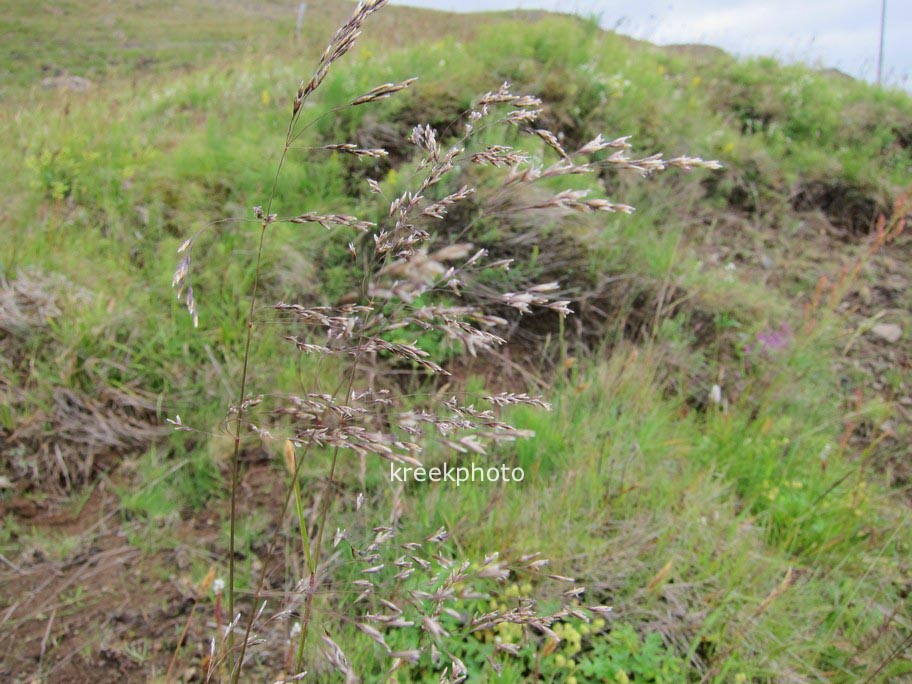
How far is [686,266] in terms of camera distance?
3.66 meters

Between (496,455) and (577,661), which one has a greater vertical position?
(496,455)

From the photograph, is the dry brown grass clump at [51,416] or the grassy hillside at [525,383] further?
the dry brown grass clump at [51,416]

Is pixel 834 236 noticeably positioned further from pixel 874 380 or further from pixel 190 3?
pixel 190 3

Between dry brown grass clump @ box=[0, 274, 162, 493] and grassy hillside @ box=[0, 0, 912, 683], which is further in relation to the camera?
dry brown grass clump @ box=[0, 274, 162, 493]

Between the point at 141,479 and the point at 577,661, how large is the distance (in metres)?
2.02

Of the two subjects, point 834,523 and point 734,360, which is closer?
point 834,523

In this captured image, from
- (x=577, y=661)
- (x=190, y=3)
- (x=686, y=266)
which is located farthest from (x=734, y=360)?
(x=190, y=3)

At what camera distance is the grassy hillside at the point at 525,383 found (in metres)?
1.94

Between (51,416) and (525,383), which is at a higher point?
(525,383)

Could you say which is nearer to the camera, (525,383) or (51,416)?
(51,416)

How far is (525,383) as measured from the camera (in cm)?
307

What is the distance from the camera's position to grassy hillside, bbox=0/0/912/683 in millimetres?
1943

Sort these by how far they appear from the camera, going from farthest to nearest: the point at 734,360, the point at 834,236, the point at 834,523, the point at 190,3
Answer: the point at 190,3 < the point at 834,236 < the point at 734,360 < the point at 834,523

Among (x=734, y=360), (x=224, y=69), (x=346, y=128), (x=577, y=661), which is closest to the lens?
(x=577, y=661)
